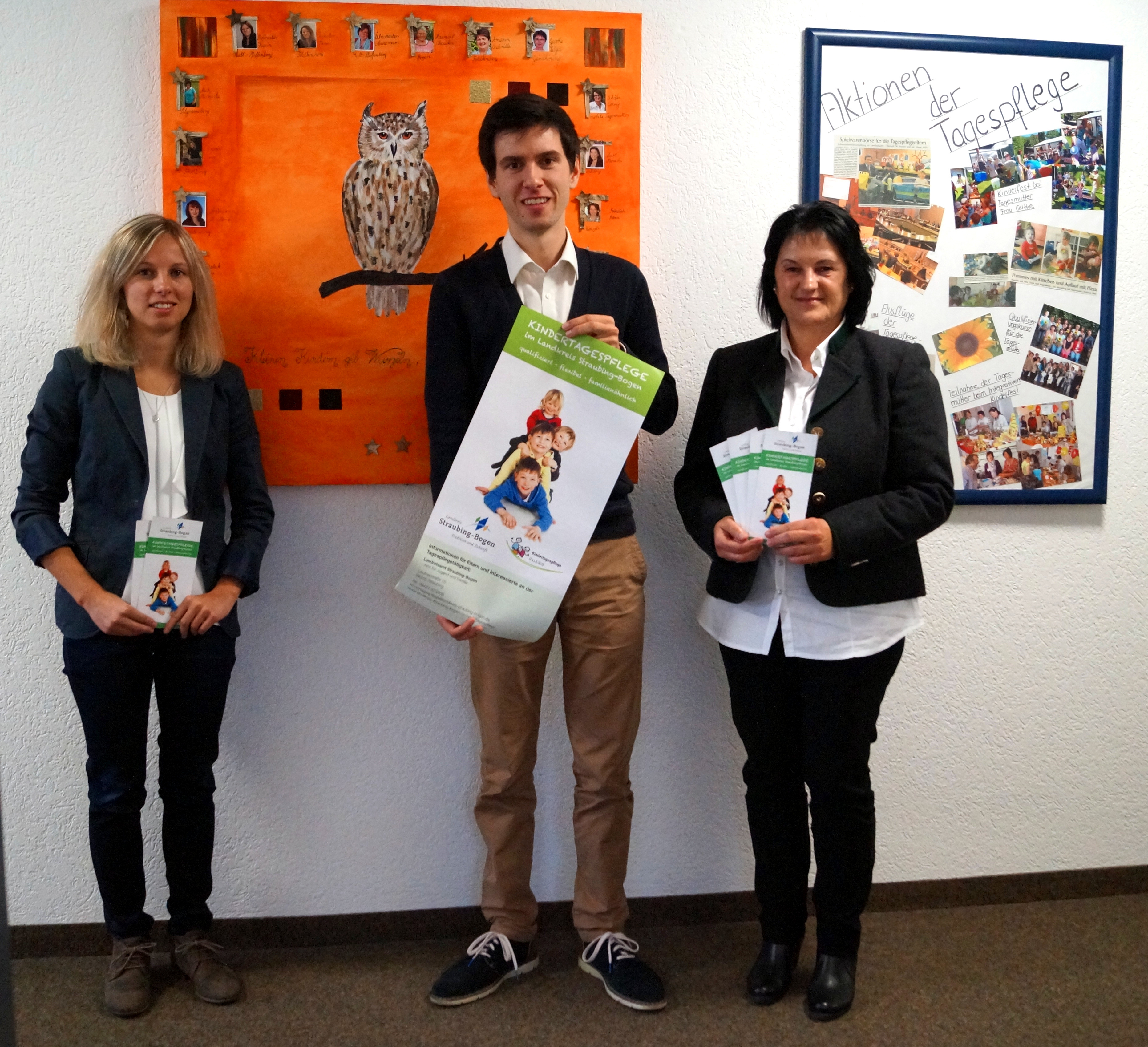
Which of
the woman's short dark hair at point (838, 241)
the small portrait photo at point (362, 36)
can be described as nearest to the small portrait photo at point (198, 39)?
the small portrait photo at point (362, 36)

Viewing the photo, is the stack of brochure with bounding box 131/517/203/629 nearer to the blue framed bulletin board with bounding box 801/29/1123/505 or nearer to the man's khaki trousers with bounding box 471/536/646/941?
the man's khaki trousers with bounding box 471/536/646/941

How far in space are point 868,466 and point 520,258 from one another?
2.74 feet

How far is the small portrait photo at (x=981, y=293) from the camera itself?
7.46ft

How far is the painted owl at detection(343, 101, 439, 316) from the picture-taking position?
2.11 metres

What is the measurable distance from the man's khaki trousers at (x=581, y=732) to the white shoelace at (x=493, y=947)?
2 cm

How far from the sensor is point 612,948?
1999mm

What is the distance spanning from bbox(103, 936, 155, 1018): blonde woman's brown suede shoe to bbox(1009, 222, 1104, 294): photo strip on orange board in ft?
8.58

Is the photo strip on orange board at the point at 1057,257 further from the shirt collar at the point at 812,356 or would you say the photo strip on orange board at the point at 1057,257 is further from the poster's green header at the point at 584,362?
the poster's green header at the point at 584,362

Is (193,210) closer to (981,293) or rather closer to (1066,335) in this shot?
(981,293)

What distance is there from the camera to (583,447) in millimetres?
1833

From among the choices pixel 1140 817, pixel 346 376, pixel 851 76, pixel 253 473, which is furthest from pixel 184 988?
pixel 851 76

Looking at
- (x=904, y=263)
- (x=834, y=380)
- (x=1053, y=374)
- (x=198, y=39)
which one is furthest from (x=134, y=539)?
(x=1053, y=374)

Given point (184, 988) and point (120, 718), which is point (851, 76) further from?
point (184, 988)

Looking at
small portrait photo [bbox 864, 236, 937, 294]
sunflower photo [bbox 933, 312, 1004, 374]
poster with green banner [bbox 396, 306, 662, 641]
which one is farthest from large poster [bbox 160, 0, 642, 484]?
sunflower photo [bbox 933, 312, 1004, 374]
